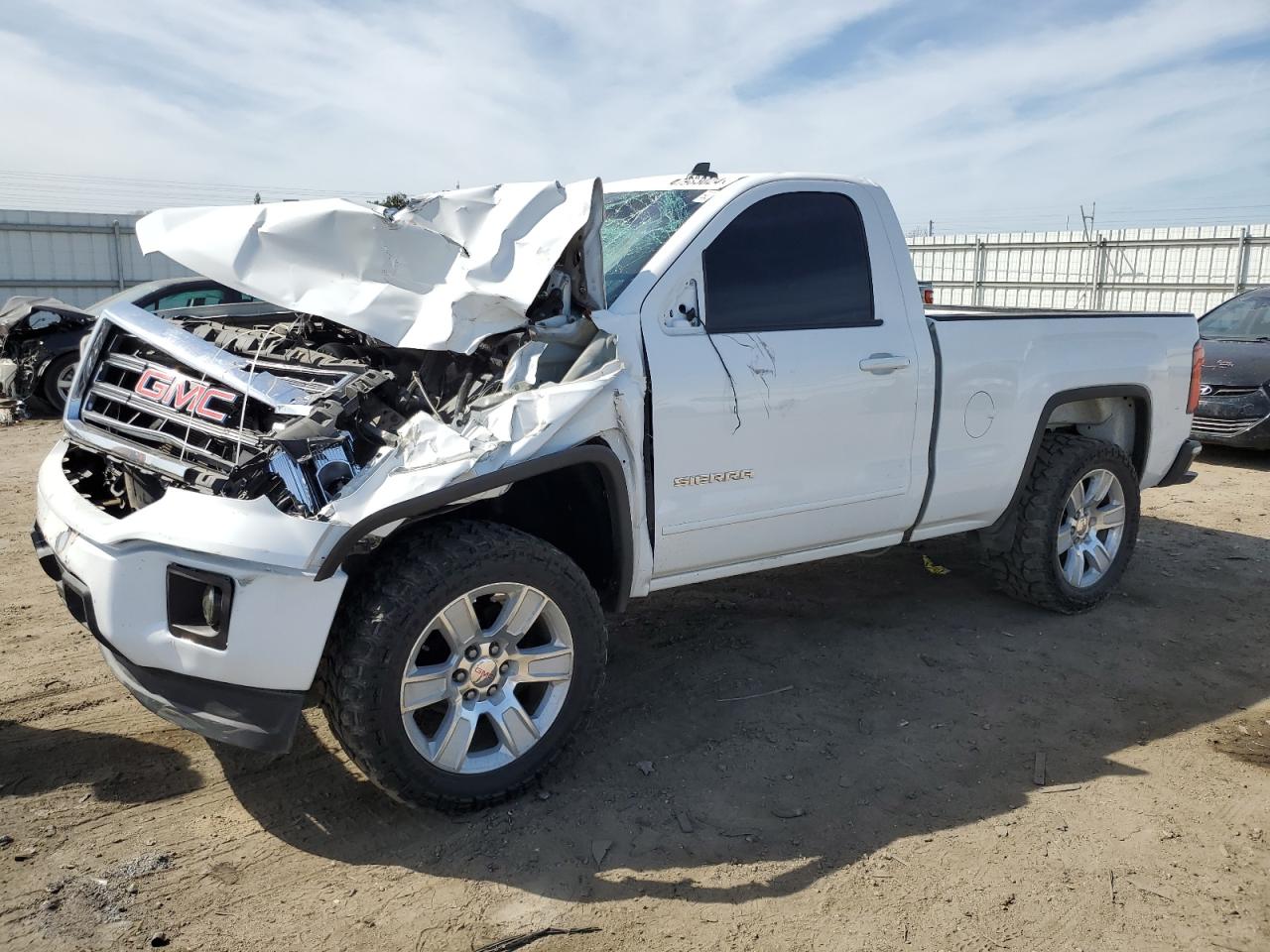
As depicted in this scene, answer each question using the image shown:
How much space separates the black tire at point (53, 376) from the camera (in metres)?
11.3

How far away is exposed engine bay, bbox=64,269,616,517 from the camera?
114 inches

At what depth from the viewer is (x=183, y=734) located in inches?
147

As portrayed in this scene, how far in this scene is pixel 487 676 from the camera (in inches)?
127

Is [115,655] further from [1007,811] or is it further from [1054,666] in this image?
[1054,666]

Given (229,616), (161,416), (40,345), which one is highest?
(161,416)

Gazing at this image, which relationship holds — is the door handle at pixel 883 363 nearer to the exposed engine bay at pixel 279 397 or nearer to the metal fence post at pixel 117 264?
the exposed engine bay at pixel 279 397

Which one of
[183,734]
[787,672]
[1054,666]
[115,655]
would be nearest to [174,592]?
[115,655]

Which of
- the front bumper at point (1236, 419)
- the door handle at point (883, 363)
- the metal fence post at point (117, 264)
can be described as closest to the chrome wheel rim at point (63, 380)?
the metal fence post at point (117, 264)

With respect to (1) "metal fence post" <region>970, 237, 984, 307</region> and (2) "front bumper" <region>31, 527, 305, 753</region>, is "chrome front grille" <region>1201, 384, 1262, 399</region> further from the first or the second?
(1) "metal fence post" <region>970, 237, 984, 307</region>

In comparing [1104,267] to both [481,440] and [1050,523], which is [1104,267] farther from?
[481,440]

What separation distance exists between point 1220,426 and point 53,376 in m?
12.4

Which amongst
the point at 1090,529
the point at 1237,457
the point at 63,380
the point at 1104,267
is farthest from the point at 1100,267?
the point at 63,380

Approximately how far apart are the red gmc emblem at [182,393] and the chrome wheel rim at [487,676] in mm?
984

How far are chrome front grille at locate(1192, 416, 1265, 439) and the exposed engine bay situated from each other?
7906mm
